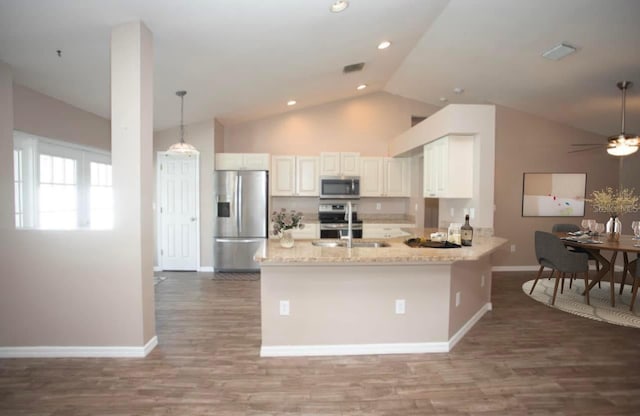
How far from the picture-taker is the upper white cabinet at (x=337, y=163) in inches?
237

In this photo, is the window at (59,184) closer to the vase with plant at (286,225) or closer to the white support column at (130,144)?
the white support column at (130,144)

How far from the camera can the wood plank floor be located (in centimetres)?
218

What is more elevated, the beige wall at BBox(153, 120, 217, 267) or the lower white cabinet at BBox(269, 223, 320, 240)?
the beige wall at BBox(153, 120, 217, 267)

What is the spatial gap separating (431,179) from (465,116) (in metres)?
0.95

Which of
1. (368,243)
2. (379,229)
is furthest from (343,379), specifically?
(379,229)

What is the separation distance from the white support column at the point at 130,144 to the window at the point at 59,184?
488mm

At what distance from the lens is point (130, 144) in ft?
8.90

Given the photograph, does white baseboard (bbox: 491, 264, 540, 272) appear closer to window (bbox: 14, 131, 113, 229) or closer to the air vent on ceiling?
the air vent on ceiling

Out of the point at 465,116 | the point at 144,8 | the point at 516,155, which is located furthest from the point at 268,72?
the point at 516,155

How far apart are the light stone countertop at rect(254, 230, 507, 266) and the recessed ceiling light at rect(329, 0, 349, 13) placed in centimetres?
209

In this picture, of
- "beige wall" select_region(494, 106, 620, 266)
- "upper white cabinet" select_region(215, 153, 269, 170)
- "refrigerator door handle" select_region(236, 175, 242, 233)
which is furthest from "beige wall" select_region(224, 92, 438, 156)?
"beige wall" select_region(494, 106, 620, 266)

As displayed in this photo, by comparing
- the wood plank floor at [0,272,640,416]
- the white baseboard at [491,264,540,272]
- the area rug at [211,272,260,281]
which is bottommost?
the wood plank floor at [0,272,640,416]

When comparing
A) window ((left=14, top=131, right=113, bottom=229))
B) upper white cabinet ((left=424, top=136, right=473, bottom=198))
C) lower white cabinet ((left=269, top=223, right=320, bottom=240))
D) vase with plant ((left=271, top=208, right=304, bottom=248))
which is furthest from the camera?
lower white cabinet ((left=269, top=223, right=320, bottom=240))

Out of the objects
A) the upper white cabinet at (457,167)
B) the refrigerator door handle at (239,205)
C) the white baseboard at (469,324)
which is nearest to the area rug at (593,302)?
the white baseboard at (469,324)
